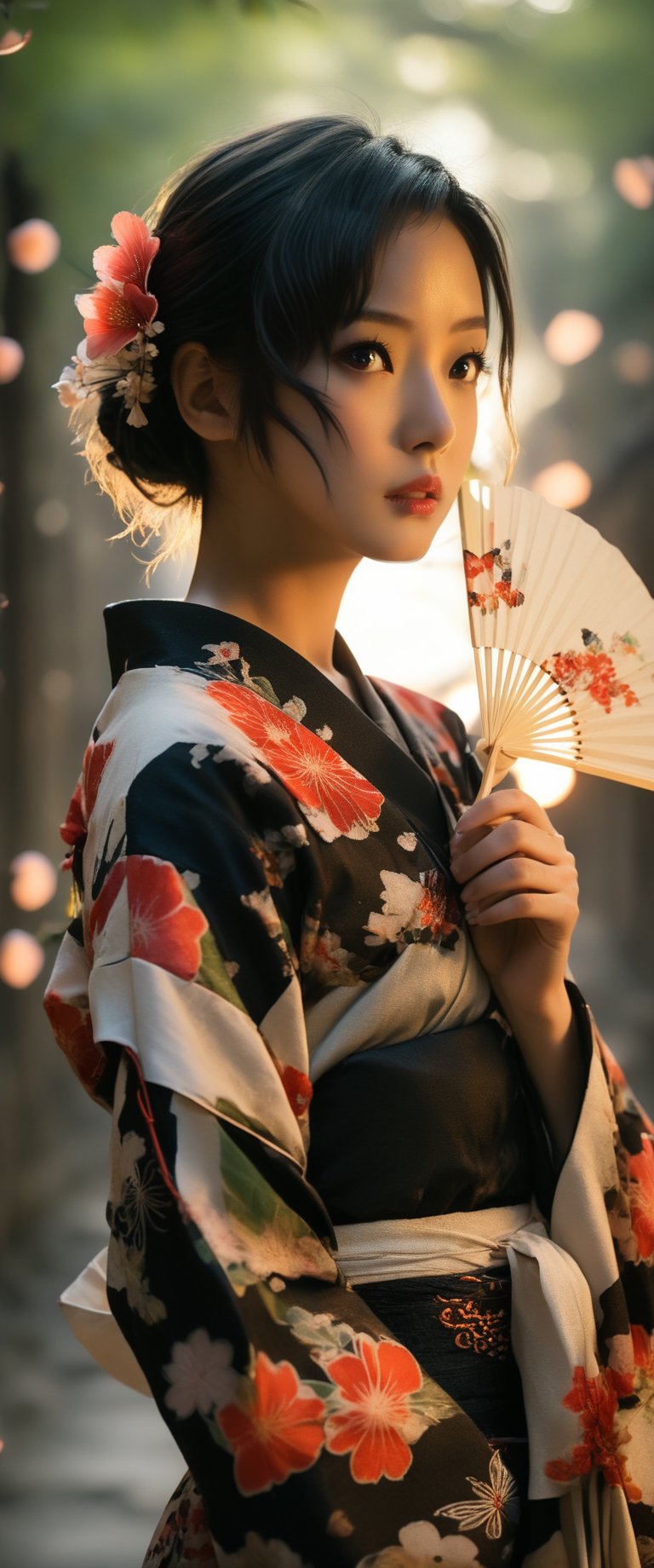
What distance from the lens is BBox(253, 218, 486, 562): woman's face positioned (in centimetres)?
104

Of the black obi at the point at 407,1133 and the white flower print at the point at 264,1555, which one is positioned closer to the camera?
the white flower print at the point at 264,1555

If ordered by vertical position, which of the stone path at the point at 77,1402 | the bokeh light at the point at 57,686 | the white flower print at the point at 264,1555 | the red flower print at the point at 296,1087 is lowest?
the stone path at the point at 77,1402

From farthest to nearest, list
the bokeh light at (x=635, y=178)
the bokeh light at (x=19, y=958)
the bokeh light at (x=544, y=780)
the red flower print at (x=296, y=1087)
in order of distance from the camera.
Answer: the bokeh light at (x=635, y=178)
the bokeh light at (x=19, y=958)
the bokeh light at (x=544, y=780)
the red flower print at (x=296, y=1087)

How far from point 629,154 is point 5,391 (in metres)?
1.38

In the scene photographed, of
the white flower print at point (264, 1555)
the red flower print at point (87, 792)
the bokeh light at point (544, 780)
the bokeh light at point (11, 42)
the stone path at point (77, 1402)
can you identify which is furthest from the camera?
the bokeh light at point (544, 780)

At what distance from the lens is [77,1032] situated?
1.10 m

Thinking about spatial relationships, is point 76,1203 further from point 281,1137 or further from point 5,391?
point 281,1137

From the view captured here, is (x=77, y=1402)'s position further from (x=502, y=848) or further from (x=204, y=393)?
(x=204, y=393)

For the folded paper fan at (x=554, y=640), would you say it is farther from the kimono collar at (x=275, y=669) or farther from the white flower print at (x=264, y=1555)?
the white flower print at (x=264, y=1555)

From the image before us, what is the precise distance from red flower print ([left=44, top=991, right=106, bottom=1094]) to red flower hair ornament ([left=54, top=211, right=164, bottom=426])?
18.6 inches

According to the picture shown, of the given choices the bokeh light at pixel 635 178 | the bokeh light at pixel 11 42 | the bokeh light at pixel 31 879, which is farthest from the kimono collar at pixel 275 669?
the bokeh light at pixel 635 178

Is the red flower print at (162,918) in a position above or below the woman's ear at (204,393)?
below

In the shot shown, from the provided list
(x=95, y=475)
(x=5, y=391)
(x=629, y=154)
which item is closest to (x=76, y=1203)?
(x=5, y=391)

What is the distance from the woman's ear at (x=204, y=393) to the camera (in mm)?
1123
